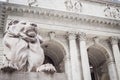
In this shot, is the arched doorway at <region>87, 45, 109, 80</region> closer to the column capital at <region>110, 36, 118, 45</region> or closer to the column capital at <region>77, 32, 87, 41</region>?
the column capital at <region>110, 36, 118, 45</region>

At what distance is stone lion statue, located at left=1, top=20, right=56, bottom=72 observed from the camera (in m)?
4.15

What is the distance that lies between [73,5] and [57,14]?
2096mm

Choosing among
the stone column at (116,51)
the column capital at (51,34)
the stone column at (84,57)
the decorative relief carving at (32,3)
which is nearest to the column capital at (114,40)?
the stone column at (116,51)

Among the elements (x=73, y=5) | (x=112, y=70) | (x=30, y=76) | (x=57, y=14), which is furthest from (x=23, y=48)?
(x=112, y=70)

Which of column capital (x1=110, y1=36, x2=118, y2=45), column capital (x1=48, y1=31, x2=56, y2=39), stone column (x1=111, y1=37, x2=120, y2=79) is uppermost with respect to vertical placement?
column capital (x1=48, y1=31, x2=56, y2=39)

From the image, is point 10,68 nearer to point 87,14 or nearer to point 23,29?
point 23,29

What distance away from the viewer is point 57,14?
54.3ft

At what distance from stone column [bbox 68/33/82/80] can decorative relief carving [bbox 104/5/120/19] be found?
4347mm

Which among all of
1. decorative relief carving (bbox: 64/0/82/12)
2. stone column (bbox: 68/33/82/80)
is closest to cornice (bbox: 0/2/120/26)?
decorative relief carving (bbox: 64/0/82/12)

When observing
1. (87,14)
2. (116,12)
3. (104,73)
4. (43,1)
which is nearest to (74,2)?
(87,14)

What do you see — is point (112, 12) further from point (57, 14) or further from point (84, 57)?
point (84, 57)

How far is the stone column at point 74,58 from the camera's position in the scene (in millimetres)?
15398

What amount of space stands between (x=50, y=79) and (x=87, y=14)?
1451cm

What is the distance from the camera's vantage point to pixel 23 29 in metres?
4.49
